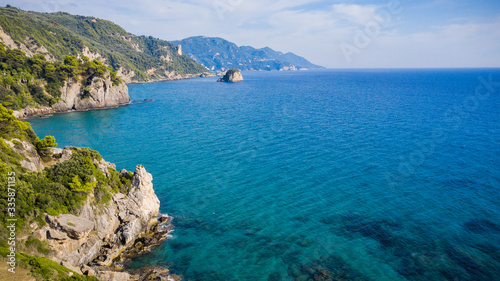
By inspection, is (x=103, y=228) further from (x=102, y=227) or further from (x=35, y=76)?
(x=35, y=76)

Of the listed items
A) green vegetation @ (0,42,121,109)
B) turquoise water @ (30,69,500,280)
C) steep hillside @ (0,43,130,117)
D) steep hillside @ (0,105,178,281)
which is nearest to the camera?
steep hillside @ (0,105,178,281)

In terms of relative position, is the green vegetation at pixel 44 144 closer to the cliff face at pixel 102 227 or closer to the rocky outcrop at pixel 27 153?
the rocky outcrop at pixel 27 153

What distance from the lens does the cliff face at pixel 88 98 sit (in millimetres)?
109325

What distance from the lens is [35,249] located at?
86.8 ft

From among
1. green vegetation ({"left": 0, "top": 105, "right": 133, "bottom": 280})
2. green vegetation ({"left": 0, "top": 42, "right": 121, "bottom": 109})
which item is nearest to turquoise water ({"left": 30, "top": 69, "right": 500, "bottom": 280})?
green vegetation ({"left": 0, "top": 105, "right": 133, "bottom": 280})

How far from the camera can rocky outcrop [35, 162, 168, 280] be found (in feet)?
93.2

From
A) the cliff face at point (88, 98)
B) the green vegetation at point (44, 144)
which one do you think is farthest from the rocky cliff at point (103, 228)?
the cliff face at point (88, 98)

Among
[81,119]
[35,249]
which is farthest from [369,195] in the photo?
[81,119]

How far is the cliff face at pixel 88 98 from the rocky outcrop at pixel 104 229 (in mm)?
90607

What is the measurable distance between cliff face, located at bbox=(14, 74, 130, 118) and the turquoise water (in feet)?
72.2

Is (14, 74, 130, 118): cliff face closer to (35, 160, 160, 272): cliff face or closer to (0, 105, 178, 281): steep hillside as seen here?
(0, 105, 178, 281): steep hillside

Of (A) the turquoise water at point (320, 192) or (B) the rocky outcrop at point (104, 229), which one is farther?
(A) the turquoise water at point (320, 192)

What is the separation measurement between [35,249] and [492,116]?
125 m

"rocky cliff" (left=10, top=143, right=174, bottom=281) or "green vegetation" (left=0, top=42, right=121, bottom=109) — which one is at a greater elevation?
"green vegetation" (left=0, top=42, right=121, bottom=109)
